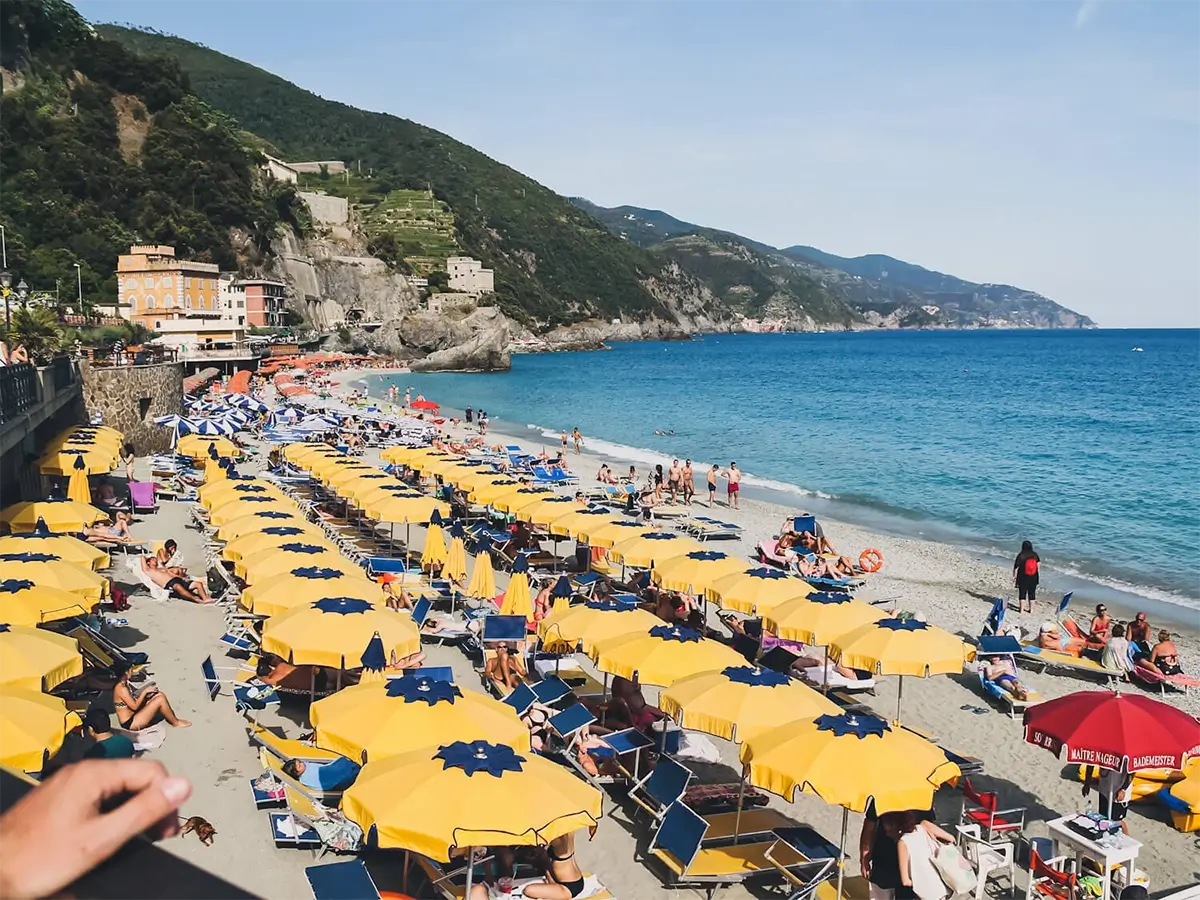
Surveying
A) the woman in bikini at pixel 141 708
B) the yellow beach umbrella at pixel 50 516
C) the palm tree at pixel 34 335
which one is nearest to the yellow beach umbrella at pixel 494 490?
the yellow beach umbrella at pixel 50 516

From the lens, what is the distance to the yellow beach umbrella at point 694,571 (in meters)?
13.0

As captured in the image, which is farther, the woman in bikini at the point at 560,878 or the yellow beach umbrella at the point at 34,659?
the yellow beach umbrella at the point at 34,659

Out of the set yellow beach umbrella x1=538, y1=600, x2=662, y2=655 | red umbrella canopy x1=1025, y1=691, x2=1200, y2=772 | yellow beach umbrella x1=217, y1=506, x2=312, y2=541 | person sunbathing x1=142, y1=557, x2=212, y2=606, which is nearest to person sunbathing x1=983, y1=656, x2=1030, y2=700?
red umbrella canopy x1=1025, y1=691, x2=1200, y2=772

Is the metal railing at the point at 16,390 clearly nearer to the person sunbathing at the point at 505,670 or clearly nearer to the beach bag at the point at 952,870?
the person sunbathing at the point at 505,670

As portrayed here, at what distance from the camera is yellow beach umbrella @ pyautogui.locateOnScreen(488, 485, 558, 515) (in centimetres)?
1816

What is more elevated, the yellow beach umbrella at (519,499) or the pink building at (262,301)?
the pink building at (262,301)

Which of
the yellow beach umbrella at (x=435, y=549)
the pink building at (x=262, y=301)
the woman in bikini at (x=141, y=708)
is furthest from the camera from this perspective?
the pink building at (x=262, y=301)

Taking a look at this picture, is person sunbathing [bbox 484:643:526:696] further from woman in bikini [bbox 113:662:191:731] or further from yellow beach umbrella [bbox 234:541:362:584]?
woman in bikini [bbox 113:662:191:731]

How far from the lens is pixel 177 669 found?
12359mm

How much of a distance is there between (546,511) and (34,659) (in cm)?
982

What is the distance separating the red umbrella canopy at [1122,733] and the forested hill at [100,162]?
6655 centimetres

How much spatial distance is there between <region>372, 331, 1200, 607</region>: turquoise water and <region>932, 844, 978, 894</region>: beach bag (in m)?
16.3

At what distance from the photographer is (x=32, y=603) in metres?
10.3

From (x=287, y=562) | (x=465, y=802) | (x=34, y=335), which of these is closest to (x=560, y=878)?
(x=465, y=802)
